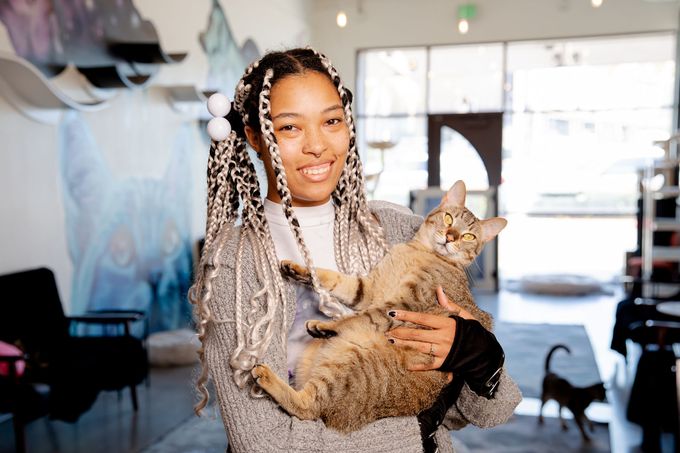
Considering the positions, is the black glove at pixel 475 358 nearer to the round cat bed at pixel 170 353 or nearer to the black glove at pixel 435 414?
the black glove at pixel 435 414

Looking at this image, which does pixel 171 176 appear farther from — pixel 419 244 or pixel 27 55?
pixel 419 244

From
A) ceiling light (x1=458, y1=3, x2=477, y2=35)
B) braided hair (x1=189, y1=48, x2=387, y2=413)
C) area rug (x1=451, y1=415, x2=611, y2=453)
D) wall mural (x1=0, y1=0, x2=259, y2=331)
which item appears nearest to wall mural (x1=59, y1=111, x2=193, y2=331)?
wall mural (x1=0, y1=0, x2=259, y2=331)

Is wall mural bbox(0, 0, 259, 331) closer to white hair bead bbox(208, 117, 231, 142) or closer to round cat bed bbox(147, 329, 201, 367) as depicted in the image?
round cat bed bbox(147, 329, 201, 367)

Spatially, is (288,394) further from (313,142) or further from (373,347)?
(313,142)

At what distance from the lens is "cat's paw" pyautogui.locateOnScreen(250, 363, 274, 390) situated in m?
1.17

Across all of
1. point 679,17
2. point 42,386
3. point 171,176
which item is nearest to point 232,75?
point 171,176

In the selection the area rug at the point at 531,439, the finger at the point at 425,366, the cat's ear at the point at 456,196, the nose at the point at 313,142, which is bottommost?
the area rug at the point at 531,439

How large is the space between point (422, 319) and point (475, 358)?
5.1 inches

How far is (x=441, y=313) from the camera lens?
130 centimetres

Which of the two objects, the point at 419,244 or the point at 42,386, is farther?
the point at 42,386

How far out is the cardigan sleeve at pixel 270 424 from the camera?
1172 millimetres

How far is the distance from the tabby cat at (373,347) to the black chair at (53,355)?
8.25 feet

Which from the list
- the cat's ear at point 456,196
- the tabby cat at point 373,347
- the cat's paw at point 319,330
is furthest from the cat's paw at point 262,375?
the cat's ear at point 456,196

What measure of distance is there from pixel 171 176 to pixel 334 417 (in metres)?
4.93
